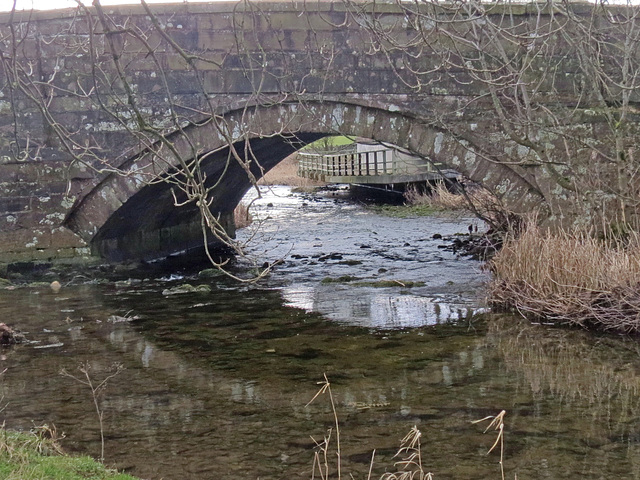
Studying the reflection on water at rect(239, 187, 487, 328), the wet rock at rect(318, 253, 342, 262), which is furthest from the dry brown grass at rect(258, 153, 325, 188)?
the wet rock at rect(318, 253, 342, 262)

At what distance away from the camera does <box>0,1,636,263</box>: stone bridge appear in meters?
9.39

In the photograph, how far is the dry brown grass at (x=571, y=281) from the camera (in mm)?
7164

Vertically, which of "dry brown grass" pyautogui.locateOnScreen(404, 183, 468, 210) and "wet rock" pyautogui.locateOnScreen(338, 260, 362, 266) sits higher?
"dry brown grass" pyautogui.locateOnScreen(404, 183, 468, 210)

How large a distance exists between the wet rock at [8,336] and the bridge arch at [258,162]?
1958 millimetres

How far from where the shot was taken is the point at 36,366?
21.7 feet

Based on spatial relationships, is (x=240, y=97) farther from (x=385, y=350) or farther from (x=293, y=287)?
(x=385, y=350)

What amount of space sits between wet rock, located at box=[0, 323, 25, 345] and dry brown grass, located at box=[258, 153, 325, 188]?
19.9 meters

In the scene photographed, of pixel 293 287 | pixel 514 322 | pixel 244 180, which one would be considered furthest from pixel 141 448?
pixel 244 180

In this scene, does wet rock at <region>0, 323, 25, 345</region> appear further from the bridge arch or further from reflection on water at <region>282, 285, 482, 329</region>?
reflection on water at <region>282, 285, 482, 329</region>

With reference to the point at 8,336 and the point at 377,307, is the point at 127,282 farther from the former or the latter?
the point at 377,307

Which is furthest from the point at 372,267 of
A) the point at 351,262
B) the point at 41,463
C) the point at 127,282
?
the point at 41,463

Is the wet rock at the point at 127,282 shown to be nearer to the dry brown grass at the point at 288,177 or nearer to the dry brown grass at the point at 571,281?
the dry brown grass at the point at 571,281

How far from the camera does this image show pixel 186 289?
10258 millimetres

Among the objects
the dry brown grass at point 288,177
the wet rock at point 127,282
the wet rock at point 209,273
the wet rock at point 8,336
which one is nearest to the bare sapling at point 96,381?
the wet rock at point 8,336
